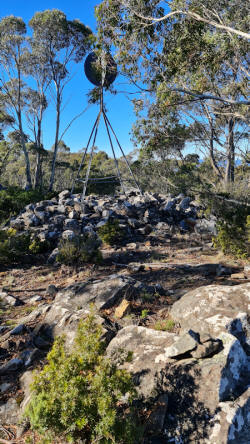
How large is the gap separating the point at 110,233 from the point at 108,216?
140 cm

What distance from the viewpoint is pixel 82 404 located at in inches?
70.8

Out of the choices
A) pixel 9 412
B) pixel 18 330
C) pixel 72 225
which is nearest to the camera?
pixel 9 412

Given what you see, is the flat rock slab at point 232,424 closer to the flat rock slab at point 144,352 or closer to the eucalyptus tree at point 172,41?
the flat rock slab at point 144,352

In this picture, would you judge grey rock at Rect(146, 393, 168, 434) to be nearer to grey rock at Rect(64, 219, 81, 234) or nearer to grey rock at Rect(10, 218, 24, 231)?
grey rock at Rect(64, 219, 81, 234)

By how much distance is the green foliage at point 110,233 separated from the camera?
764 centimetres

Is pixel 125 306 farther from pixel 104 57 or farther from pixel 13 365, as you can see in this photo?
pixel 104 57

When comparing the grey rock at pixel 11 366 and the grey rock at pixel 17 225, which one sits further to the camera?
the grey rock at pixel 17 225

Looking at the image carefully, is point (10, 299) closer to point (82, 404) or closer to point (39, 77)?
point (82, 404)

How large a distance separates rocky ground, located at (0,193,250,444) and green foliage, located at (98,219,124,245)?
0.69 metres

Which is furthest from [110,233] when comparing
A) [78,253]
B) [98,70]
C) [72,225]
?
[98,70]

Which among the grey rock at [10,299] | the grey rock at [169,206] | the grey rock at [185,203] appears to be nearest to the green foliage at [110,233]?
the grey rock at [169,206]

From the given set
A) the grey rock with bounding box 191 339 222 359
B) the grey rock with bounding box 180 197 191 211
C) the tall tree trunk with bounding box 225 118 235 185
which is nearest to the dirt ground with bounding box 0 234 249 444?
the grey rock with bounding box 191 339 222 359

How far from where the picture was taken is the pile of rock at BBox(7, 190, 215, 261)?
8391mm

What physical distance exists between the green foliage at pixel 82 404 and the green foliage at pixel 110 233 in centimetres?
564
